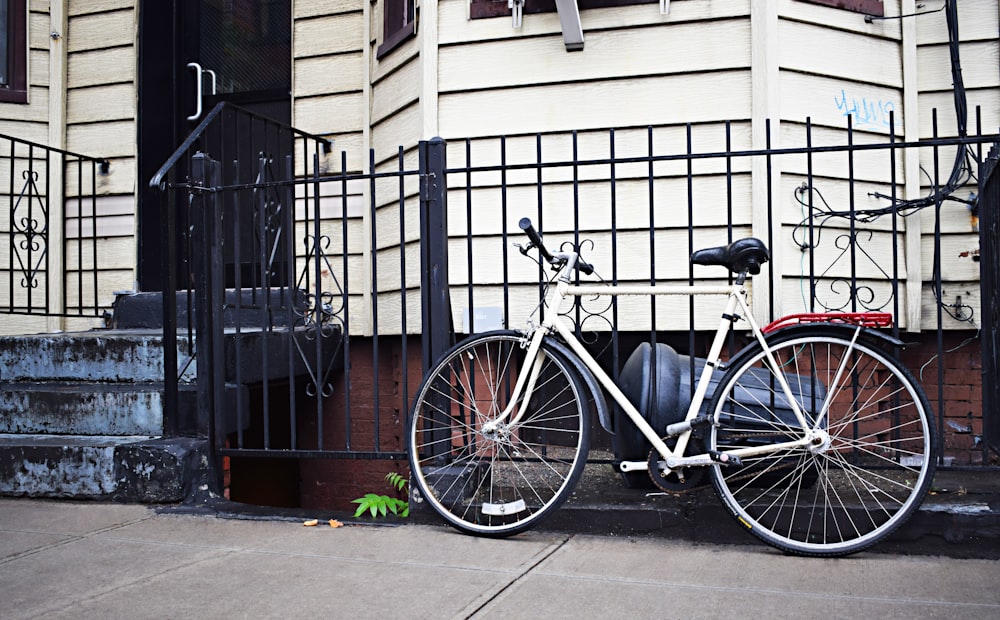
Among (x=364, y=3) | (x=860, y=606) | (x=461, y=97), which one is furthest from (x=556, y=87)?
(x=860, y=606)

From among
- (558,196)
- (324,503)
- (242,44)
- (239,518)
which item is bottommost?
(324,503)

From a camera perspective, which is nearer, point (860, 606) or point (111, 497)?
point (860, 606)

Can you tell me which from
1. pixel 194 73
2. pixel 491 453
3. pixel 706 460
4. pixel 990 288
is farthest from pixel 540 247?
pixel 194 73

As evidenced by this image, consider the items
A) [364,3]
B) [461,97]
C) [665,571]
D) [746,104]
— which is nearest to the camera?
[665,571]

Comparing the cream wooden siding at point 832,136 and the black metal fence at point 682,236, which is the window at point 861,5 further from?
the black metal fence at point 682,236

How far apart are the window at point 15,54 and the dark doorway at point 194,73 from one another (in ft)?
2.89

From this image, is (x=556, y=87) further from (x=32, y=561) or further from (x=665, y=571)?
(x=32, y=561)

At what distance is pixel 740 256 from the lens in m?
2.90

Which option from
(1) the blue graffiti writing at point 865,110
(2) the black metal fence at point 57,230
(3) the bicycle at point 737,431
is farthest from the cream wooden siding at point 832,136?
(2) the black metal fence at point 57,230

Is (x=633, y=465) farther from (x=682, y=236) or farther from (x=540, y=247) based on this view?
(x=682, y=236)

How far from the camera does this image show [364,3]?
219 inches

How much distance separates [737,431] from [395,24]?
3365mm

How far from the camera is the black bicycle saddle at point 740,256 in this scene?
288 centimetres

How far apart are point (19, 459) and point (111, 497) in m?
0.48
